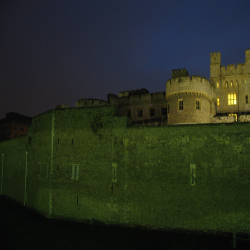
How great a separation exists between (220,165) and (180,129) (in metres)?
3.14

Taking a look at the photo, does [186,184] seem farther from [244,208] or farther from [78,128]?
[78,128]

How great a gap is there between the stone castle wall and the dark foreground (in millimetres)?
672

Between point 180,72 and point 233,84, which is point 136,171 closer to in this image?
point 180,72

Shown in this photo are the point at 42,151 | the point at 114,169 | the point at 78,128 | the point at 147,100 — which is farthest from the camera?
the point at 147,100

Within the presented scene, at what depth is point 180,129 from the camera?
15164 mm

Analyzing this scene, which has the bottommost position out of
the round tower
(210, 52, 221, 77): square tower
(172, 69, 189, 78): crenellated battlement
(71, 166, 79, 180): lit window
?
(71, 166, 79, 180): lit window

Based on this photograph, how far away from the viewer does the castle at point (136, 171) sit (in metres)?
14.0

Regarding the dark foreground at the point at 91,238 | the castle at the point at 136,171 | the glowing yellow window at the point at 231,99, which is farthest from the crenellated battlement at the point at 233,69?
the dark foreground at the point at 91,238

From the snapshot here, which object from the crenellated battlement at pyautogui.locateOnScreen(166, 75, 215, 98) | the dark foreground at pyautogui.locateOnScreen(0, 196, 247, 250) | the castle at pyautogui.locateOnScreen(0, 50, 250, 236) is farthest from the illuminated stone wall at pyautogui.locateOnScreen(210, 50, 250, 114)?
the dark foreground at pyautogui.locateOnScreen(0, 196, 247, 250)

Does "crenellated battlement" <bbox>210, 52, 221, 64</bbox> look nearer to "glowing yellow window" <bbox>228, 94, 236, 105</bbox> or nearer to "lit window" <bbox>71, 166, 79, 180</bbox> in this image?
"glowing yellow window" <bbox>228, 94, 236, 105</bbox>

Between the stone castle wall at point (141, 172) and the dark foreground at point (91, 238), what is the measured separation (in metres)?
0.67

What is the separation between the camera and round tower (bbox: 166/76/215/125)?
25.6m

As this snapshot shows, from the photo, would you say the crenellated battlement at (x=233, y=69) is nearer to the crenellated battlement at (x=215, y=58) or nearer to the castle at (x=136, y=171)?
the crenellated battlement at (x=215, y=58)

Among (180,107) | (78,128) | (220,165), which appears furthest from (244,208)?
(180,107)
